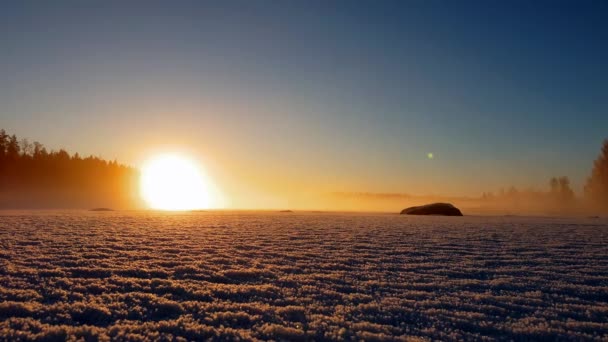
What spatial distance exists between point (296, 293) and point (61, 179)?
3455 inches

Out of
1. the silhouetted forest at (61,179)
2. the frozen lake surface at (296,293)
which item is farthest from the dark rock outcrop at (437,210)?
the silhouetted forest at (61,179)

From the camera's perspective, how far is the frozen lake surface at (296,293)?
301 centimetres

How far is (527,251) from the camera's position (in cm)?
745

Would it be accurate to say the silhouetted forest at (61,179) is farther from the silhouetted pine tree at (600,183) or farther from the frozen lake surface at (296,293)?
the silhouetted pine tree at (600,183)

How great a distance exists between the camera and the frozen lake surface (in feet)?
9.89

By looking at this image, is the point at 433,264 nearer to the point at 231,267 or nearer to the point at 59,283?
the point at 231,267

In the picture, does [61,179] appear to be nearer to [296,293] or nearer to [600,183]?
[296,293]

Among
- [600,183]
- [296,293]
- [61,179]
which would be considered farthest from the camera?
[61,179]

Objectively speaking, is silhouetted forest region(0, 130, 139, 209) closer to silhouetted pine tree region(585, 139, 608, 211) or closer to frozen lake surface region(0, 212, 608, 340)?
frozen lake surface region(0, 212, 608, 340)

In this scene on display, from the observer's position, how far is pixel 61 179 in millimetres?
75250

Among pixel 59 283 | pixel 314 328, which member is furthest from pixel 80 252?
pixel 314 328

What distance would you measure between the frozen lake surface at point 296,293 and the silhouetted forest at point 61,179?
56908 mm

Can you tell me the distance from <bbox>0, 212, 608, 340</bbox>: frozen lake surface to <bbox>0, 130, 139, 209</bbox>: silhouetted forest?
5691 centimetres

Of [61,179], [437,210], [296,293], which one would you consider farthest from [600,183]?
[61,179]
